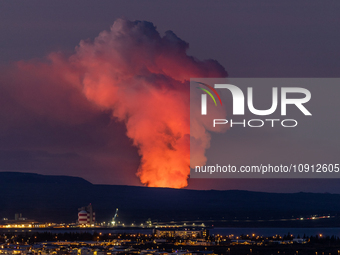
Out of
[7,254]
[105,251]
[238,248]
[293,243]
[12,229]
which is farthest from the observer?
[12,229]

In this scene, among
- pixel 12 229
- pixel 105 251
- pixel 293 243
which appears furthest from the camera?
pixel 12 229

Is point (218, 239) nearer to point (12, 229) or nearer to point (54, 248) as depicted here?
point (54, 248)

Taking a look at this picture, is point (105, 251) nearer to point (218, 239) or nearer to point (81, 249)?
point (81, 249)

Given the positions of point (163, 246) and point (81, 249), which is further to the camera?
point (163, 246)

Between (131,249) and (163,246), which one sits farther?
(163,246)

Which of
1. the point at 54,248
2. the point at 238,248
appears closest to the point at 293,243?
the point at 238,248

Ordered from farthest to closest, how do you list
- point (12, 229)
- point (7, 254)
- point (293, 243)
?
point (12, 229) → point (293, 243) → point (7, 254)

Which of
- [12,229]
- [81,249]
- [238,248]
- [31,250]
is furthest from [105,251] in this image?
[12,229]

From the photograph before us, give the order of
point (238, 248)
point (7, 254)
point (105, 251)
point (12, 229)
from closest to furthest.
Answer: point (7, 254), point (105, 251), point (238, 248), point (12, 229)
